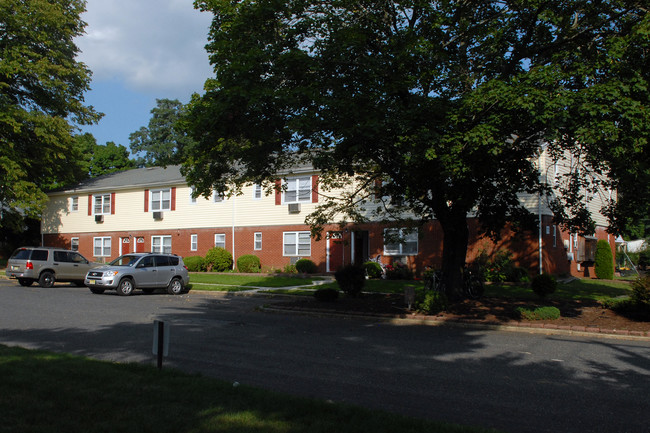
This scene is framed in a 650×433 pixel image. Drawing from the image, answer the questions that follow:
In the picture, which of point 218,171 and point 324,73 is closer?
point 324,73

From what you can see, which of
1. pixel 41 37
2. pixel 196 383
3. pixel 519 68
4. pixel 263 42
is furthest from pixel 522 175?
pixel 41 37

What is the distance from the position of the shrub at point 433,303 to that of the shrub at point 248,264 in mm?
18276

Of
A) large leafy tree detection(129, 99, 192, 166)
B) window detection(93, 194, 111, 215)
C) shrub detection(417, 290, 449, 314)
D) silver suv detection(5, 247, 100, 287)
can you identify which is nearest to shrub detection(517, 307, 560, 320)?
shrub detection(417, 290, 449, 314)

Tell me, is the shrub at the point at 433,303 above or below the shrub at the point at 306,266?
below

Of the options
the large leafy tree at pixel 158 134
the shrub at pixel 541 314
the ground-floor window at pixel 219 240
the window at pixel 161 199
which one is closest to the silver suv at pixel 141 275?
the ground-floor window at pixel 219 240

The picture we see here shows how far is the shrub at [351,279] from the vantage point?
18531 millimetres

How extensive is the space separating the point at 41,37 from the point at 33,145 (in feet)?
22.0

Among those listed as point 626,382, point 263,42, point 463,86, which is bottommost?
point 626,382

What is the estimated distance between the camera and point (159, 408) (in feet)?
19.0

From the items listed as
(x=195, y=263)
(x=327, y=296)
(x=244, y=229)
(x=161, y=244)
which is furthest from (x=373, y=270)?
(x=161, y=244)

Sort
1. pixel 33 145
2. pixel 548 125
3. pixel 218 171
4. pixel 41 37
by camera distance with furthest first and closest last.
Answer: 1. pixel 33 145
2. pixel 41 37
3. pixel 218 171
4. pixel 548 125

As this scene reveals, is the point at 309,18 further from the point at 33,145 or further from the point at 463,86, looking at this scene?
the point at 33,145

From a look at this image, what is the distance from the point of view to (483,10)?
14617mm

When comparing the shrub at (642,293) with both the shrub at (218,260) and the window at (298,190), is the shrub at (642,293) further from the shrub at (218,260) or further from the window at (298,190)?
the shrub at (218,260)
